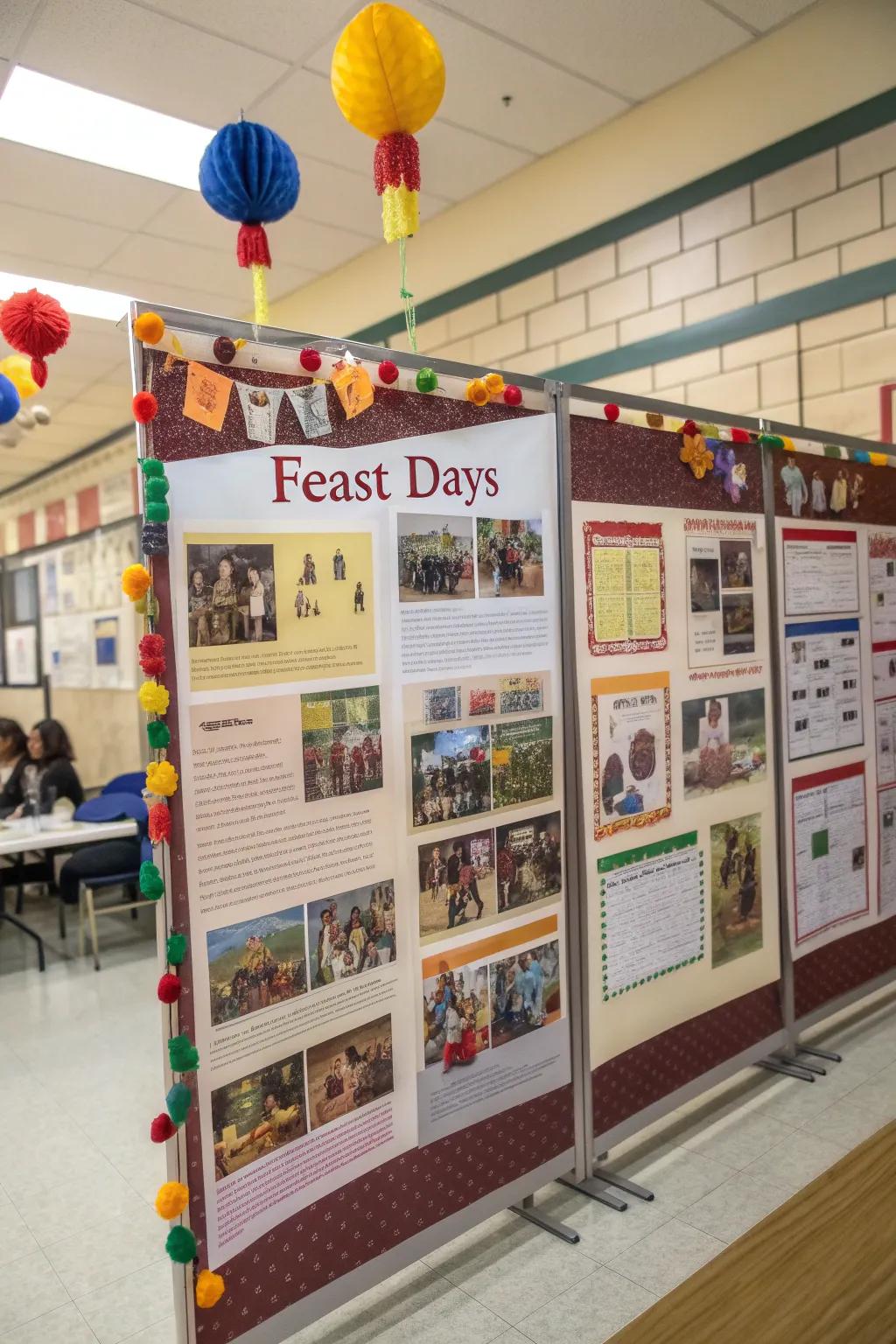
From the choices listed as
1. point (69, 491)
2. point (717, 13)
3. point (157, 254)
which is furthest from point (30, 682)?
point (717, 13)

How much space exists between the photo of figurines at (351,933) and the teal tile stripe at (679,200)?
331 centimetres

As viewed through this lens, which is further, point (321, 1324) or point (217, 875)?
point (321, 1324)

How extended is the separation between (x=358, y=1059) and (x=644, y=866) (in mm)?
979

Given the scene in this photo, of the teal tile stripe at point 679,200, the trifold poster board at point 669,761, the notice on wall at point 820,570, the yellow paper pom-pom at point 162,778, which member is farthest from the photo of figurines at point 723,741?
the teal tile stripe at point 679,200

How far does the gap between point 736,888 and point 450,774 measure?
3.97 ft

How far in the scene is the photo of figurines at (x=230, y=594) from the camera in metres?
1.73

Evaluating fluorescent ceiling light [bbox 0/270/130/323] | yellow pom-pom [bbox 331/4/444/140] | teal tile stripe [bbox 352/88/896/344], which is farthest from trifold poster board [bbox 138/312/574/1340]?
fluorescent ceiling light [bbox 0/270/130/323]

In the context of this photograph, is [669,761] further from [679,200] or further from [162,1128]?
[679,200]

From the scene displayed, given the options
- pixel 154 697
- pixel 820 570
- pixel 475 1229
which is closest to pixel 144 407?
pixel 154 697

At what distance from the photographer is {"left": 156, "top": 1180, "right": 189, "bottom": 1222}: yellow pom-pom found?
5.40 ft

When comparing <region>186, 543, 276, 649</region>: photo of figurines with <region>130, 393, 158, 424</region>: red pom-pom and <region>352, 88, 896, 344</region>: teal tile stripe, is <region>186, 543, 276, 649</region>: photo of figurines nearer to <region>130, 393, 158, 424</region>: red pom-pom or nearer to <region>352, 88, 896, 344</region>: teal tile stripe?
<region>130, 393, 158, 424</region>: red pom-pom

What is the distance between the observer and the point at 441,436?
2092mm

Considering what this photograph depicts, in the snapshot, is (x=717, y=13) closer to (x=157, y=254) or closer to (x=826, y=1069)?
(x=157, y=254)

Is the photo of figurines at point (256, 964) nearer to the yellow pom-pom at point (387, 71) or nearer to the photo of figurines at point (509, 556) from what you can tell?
the photo of figurines at point (509, 556)
